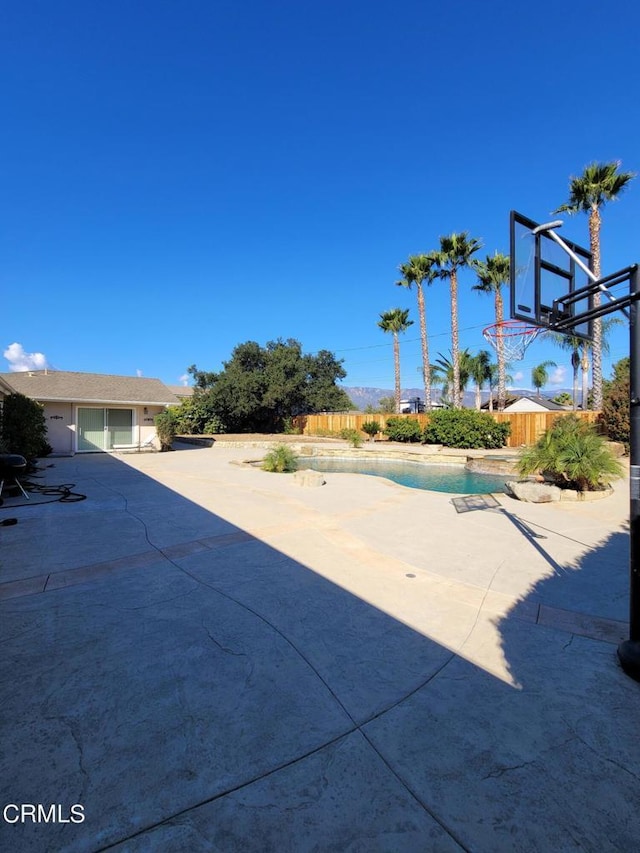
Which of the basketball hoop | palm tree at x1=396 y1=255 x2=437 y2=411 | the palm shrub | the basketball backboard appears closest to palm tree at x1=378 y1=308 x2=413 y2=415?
palm tree at x1=396 y1=255 x2=437 y2=411

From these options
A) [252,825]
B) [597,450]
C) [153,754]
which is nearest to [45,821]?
[153,754]

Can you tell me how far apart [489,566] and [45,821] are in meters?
4.18

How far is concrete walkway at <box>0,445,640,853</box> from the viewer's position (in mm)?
1571

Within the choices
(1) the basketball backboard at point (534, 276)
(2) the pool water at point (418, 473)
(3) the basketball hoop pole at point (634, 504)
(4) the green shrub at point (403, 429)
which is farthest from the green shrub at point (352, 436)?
(3) the basketball hoop pole at point (634, 504)

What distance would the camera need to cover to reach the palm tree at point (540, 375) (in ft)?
147

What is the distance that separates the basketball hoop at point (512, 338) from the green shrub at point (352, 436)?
9700mm

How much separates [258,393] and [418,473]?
1685 centimetres

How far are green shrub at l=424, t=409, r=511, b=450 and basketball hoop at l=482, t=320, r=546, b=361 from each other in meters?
8.06

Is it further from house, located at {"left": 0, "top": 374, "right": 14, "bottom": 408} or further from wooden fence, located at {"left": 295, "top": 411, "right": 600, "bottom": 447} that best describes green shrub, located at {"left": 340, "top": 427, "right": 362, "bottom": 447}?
house, located at {"left": 0, "top": 374, "right": 14, "bottom": 408}

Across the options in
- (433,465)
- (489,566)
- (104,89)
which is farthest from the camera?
(433,465)

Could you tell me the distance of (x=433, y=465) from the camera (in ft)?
54.1

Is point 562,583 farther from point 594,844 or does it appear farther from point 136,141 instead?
point 136,141

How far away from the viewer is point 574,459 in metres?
8.35

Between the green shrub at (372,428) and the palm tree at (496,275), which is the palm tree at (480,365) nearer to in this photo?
the palm tree at (496,275)
